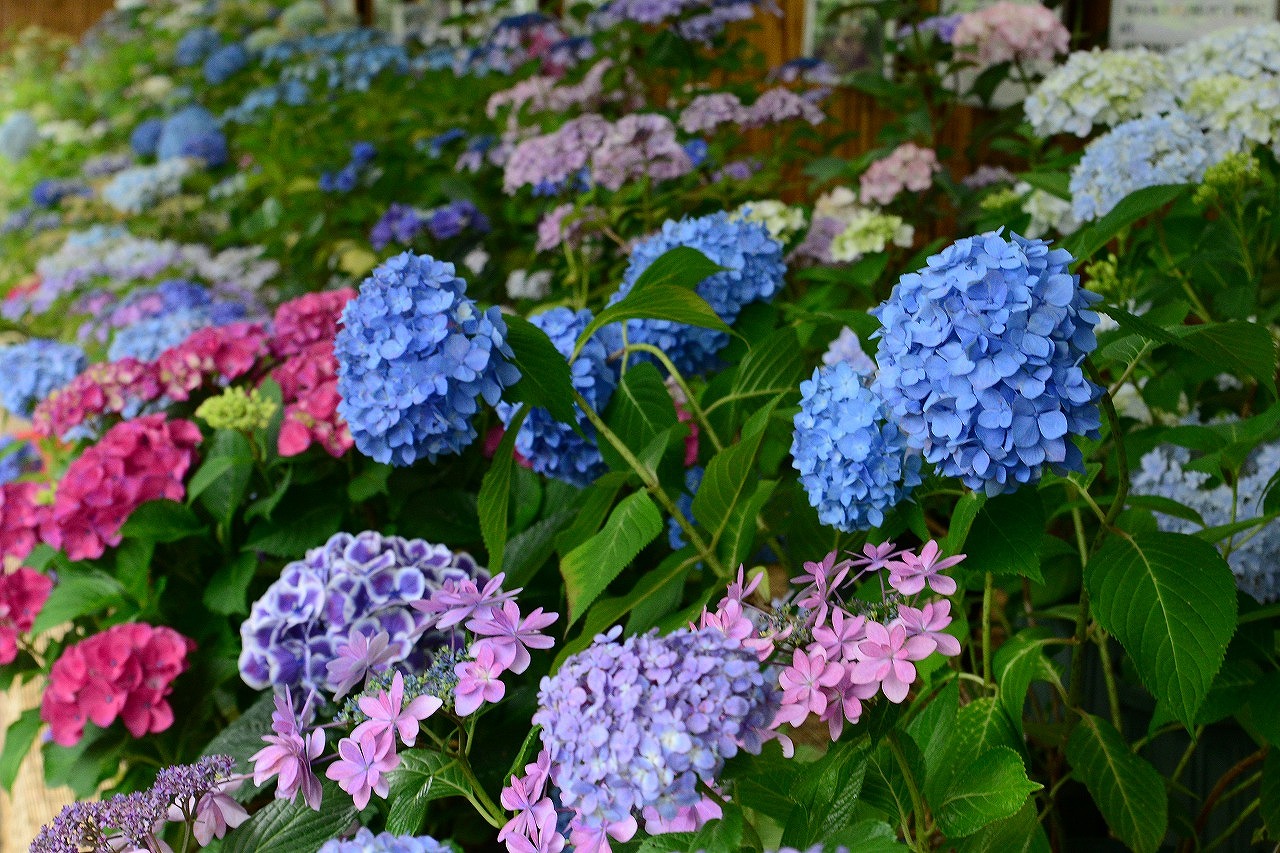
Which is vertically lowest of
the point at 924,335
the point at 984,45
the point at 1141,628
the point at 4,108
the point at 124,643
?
the point at 4,108

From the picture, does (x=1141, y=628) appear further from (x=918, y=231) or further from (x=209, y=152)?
(x=209, y=152)

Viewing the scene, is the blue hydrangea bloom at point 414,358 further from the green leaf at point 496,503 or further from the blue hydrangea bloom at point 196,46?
the blue hydrangea bloom at point 196,46

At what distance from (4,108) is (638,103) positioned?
2.88 metres

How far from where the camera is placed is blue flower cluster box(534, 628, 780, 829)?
1.32 feet

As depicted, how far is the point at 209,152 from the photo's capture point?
2701 millimetres

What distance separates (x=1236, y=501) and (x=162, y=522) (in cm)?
90

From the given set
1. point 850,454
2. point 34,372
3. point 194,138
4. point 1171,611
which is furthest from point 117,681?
point 194,138

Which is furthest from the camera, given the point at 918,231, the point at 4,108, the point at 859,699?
the point at 4,108

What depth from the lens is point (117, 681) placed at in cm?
99

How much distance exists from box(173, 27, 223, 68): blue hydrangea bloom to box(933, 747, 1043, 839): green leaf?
3255 millimetres

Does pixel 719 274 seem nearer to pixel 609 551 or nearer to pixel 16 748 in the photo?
pixel 609 551

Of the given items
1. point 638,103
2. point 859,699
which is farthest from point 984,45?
point 859,699

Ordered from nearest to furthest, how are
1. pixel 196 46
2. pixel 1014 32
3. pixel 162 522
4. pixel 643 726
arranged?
pixel 643 726
pixel 162 522
pixel 1014 32
pixel 196 46

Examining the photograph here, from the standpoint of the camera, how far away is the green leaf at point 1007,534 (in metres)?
0.54
